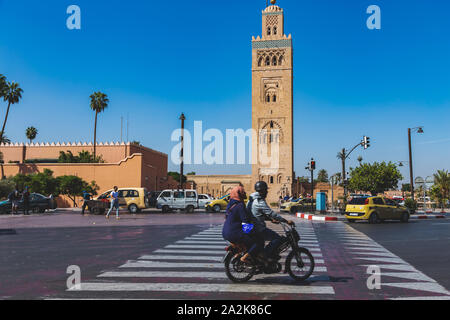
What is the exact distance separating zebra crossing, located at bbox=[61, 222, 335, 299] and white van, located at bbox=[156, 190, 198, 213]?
875 inches

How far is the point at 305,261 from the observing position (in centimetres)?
636

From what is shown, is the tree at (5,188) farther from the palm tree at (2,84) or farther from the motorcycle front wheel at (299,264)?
the motorcycle front wheel at (299,264)

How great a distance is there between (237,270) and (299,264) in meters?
0.99

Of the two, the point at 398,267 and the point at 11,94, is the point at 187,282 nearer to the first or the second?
the point at 398,267

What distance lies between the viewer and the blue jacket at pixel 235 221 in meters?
6.14

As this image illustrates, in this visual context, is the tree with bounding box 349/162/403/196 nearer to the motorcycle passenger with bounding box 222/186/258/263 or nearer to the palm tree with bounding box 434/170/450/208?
the palm tree with bounding box 434/170/450/208

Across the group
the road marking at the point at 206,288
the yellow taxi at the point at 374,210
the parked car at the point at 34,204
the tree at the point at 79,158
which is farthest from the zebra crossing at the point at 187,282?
the tree at the point at 79,158

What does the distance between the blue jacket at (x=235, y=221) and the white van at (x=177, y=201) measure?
25078mm

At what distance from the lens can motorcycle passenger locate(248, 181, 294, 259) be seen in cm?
627

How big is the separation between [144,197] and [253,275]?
23.6m

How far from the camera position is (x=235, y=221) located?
619 cm

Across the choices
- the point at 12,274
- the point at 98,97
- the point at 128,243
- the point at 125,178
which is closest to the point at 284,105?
the point at 98,97

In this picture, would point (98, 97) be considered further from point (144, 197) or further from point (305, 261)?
point (305, 261)
